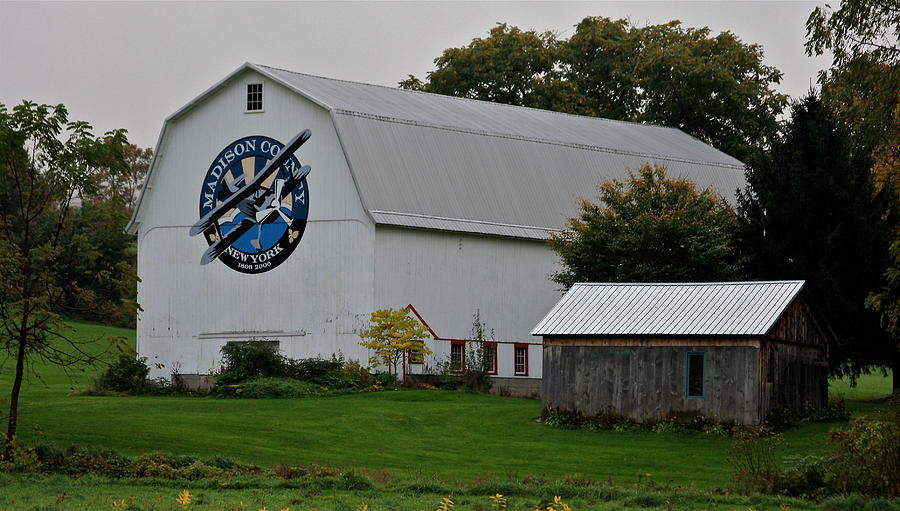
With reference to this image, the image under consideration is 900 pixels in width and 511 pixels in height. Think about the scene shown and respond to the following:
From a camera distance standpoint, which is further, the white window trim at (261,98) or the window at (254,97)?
the window at (254,97)

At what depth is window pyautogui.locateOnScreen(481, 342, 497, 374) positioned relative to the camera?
4622 cm

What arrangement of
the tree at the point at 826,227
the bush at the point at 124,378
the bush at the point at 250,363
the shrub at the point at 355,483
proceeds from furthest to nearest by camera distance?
the bush at the point at 124,378, the bush at the point at 250,363, the tree at the point at 826,227, the shrub at the point at 355,483

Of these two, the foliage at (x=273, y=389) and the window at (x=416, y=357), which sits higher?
the window at (x=416, y=357)

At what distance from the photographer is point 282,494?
21.3m

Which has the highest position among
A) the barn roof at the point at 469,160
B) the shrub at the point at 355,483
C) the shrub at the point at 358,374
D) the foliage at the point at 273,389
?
the barn roof at the point at 469,160

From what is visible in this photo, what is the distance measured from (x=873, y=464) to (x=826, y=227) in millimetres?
20783

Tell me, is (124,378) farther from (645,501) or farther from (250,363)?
(645,501)

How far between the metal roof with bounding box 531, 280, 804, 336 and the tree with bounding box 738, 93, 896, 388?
7232 mm

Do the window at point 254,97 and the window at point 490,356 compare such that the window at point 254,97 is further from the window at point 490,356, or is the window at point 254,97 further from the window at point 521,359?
the window at point 521,359

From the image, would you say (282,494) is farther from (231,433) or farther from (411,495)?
(231,433)

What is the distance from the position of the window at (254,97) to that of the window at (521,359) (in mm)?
11616

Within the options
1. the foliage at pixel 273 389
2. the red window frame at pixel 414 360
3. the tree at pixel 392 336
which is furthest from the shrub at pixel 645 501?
the red window frame at pixel 414 360

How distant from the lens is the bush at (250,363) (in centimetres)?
4234

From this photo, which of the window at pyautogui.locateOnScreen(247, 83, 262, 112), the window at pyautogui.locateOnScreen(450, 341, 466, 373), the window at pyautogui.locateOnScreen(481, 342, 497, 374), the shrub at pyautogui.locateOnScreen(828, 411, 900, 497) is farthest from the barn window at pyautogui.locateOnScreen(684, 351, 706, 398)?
the window at pyautogui.locateOnScreen(247, 83, 262, 112)
